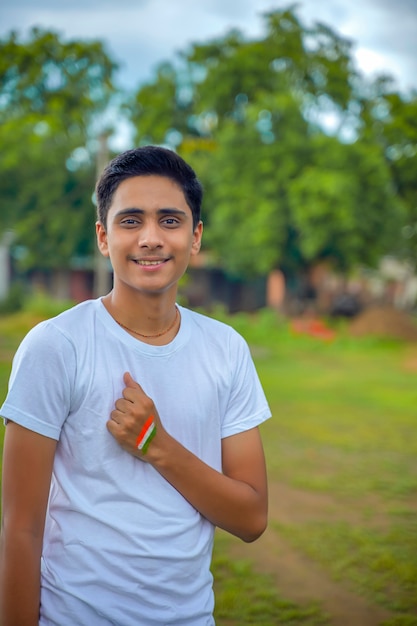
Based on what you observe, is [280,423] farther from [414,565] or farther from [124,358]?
[124,358]

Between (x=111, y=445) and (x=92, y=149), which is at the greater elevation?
(x=92, y=149)

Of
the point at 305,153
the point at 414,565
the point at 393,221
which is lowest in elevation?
the point at 414,565

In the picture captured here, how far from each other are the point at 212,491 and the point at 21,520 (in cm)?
37

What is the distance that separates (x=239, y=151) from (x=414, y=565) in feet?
50.5

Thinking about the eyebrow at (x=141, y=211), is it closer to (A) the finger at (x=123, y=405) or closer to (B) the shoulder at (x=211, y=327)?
(B) the shoulder at (x=211, y=327)

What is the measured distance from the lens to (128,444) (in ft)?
4.21

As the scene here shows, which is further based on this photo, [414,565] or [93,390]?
[414,565]

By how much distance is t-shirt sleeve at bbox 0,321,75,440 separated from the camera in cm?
125

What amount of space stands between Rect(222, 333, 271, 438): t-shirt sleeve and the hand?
0.21 metres

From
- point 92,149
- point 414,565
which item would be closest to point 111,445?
point 414,565

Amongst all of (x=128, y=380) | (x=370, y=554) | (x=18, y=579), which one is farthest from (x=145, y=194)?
(x=370, y=554)

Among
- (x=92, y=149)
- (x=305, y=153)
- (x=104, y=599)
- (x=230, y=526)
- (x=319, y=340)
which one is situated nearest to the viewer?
(x=104, y=599)

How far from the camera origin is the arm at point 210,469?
129 cm

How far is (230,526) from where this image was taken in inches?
56.5
